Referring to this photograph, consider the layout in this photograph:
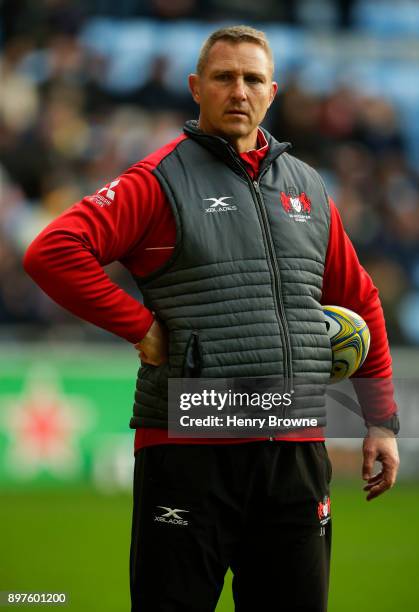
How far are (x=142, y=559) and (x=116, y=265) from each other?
787 cm

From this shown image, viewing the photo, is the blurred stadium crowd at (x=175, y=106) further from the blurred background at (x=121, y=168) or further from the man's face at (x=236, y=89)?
the man's face at (x=236, y=89)

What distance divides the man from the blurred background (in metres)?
4.01

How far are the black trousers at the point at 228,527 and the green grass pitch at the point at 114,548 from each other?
2529 millimetres

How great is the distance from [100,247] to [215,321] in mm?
389

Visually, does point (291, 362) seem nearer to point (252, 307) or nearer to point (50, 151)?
point (252, 307)

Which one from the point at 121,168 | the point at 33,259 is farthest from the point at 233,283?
the point at 121,168

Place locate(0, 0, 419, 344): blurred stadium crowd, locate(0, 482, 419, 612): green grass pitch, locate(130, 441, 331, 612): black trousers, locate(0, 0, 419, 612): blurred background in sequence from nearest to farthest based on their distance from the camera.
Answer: locate(130, 441, 331, 612): black trousers < locate(0, 482, 419, 612): green grass pitch < locate(0, 0, 419, 612): blurred background < locate(0, 0, 419, 344): blurred stadium crowd

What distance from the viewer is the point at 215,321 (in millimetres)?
3250

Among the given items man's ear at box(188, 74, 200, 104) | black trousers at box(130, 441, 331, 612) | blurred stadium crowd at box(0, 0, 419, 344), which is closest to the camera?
black trousers at box(130, 441, 331, 612)

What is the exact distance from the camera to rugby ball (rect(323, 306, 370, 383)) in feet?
11.5

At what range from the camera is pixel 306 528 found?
10.8ft

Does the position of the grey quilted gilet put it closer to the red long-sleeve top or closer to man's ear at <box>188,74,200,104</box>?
the red long-sleeve top

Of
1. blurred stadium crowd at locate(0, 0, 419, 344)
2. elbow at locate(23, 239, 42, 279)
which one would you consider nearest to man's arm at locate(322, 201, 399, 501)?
elbow at locate(23, 239, 42, 279)

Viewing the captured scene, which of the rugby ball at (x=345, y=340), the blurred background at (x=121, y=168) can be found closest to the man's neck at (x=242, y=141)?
the rugby ball at (x=345, y=340)
